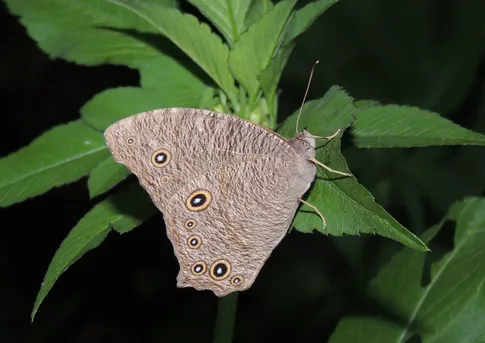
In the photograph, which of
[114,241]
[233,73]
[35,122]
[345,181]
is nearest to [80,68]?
[35,122]

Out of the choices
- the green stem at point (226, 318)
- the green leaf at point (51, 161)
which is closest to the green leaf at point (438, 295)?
the green stem at point (226, 318)

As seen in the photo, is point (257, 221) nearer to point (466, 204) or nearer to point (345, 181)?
point (345, 181)

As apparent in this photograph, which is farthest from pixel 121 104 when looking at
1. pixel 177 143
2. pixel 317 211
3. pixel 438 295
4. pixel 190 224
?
pixel 438 295

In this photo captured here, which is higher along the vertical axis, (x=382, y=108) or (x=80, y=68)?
(x=382, y=108)

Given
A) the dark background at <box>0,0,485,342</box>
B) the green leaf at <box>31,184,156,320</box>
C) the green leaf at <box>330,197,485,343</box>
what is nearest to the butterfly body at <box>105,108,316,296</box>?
the green leaf at <box>31,184,156,320</box>

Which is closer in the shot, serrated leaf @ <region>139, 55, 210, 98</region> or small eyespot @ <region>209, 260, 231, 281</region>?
small eyespot @ <region>209, 260, 231, 281</region>

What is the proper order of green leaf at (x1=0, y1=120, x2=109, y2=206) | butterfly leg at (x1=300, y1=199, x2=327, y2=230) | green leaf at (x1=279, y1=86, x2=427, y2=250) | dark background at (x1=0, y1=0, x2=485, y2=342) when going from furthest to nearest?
1. dark background at (x1=0, y1=0, x2=485, y2=342)
2. green leaf at (x1=0, y1=120, x2=109, y2=206)
3. butterfly leg at (x1=300, y1=199, x2=327, y2=230)
4. green leaf at (x1=279, y1=86, x2=427, y2=250)

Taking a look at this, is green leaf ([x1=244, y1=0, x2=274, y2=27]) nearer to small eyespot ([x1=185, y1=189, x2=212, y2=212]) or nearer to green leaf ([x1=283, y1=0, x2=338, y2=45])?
green leaf ([x1=283, y1=0, x2=338, y2=45])

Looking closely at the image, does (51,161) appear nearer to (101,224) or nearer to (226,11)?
(101,224)
